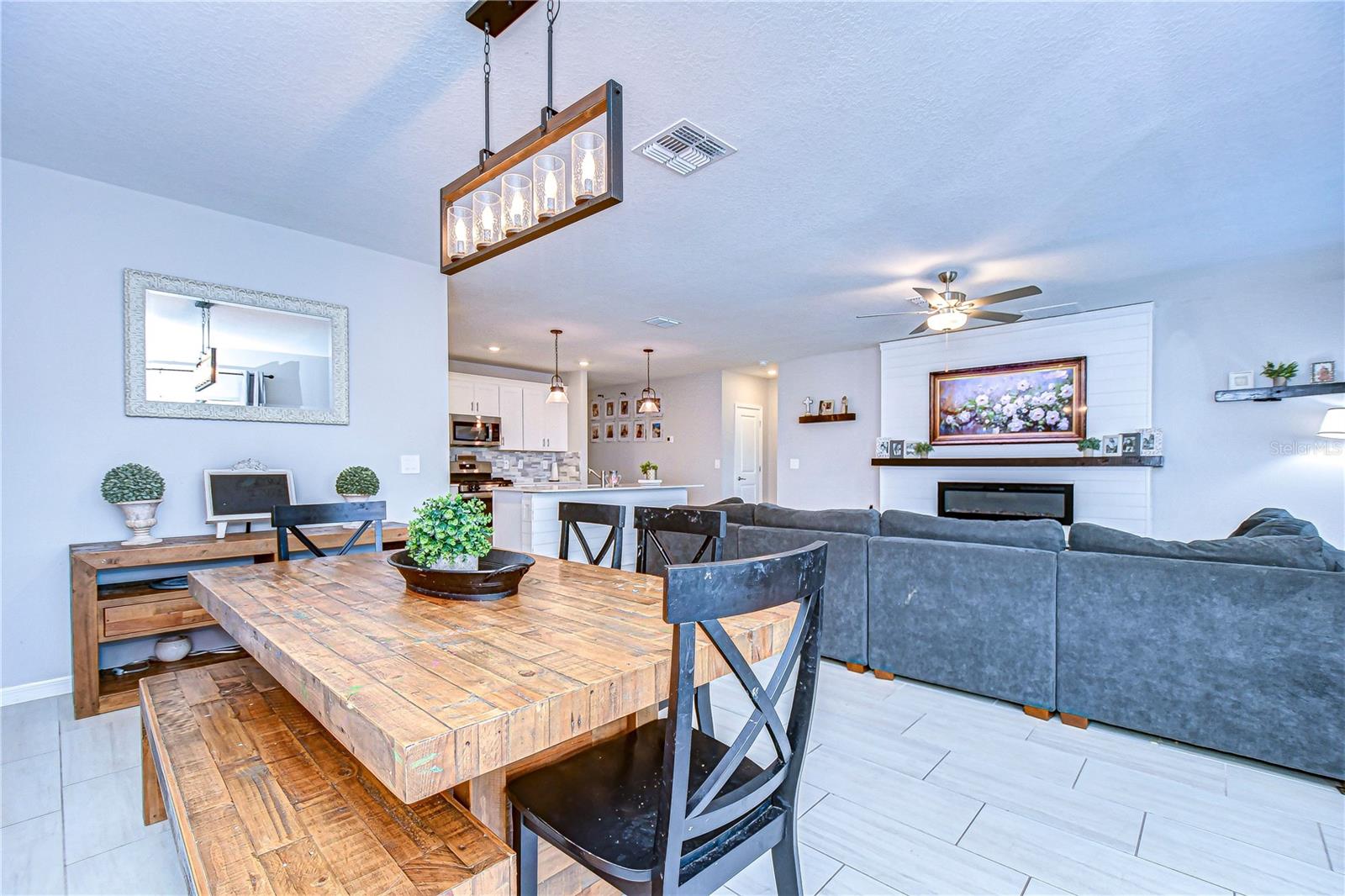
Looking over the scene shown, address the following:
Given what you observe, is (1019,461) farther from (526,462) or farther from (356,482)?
(526,462)

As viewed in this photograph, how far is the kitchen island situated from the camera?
4648 mm

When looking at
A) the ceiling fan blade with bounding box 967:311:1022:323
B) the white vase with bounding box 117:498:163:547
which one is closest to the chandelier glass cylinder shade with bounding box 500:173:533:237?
the white vase with bounding box 117:498:163:547

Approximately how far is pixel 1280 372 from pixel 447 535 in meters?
5.91

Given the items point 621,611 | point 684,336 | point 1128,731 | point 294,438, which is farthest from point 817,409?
point 621,611

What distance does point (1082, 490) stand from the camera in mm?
5410

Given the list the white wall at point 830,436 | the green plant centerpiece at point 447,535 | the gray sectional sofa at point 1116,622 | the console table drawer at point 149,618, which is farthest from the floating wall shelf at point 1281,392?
the console table drawer at point 149,618

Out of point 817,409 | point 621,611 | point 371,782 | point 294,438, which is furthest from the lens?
point 817,409

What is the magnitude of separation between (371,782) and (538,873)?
419mm

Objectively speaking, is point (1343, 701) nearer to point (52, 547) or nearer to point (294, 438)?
point (294, 438)

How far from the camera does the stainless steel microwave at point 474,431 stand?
22.5 feet

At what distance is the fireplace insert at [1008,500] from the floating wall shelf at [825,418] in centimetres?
137

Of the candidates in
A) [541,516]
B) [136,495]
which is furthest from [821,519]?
[136,495]

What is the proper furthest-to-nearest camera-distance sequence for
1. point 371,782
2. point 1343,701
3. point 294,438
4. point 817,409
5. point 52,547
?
point 817,409, point 294,438, point 52,547, point 1343,701, point 371,782

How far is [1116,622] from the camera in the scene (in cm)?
243
